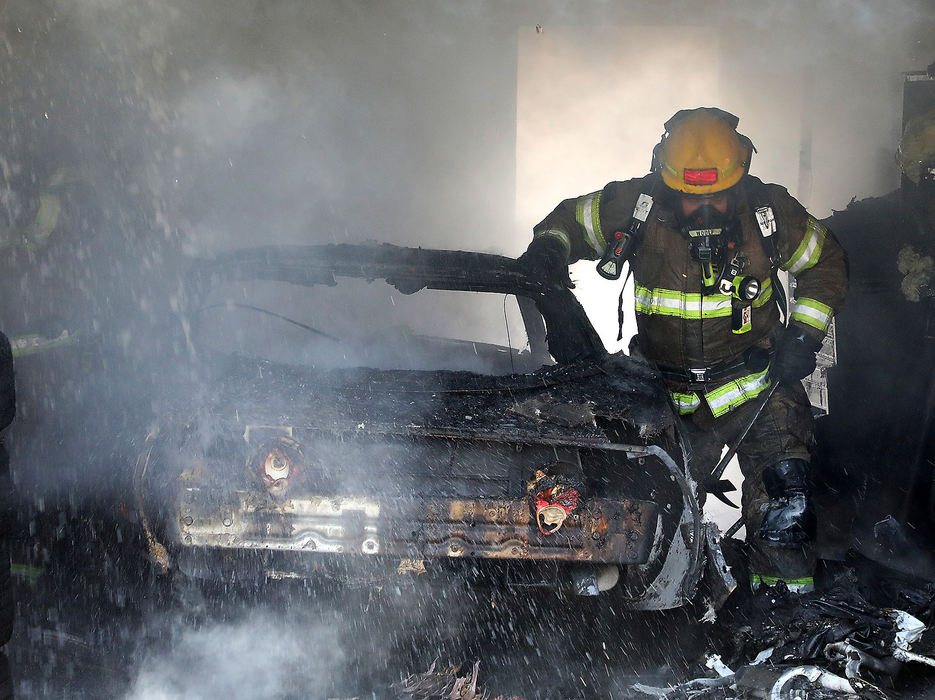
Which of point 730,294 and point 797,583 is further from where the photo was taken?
point 730,294

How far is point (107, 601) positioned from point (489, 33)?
337 inches

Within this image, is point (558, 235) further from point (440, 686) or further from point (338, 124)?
point (338, 124)

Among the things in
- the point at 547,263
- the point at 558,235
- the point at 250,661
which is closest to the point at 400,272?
the point at 547,263

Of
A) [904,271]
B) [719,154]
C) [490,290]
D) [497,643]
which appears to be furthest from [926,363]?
[497,643]

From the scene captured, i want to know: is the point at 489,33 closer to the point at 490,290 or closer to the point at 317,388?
the point at 490,290

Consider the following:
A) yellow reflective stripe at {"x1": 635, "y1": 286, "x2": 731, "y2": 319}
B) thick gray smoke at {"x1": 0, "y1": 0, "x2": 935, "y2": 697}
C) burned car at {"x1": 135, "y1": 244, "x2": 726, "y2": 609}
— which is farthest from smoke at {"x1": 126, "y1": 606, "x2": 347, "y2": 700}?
yellow reflective stripe at {"x1": 635, "y1": 286, "x2": 731, "y2": 319}

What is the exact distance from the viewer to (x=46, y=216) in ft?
15.3

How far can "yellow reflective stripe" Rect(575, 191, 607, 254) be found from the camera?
4.53 m

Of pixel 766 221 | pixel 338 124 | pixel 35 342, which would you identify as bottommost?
pixel 35 342

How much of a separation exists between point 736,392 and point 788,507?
0.56 meters

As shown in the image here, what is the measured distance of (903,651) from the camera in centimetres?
326

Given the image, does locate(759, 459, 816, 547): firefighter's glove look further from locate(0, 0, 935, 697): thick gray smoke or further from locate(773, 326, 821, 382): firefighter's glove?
locate(0, 0, 935, 697): thick gray smoke

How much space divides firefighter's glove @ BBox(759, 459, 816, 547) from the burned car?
763mm

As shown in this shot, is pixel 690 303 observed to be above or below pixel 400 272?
below
